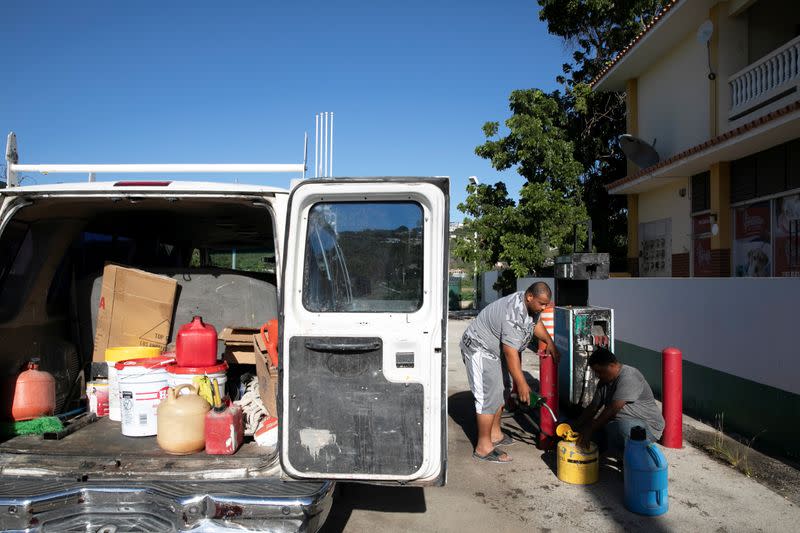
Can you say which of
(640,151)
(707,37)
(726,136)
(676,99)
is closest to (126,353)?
(726,136)

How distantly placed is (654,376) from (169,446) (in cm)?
673

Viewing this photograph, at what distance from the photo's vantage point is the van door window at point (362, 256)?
10.8 feet

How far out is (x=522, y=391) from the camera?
196 inches

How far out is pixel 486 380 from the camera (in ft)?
17.0

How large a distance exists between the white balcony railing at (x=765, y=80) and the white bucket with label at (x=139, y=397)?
390 inches

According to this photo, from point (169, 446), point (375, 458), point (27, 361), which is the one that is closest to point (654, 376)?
point (375, 458)

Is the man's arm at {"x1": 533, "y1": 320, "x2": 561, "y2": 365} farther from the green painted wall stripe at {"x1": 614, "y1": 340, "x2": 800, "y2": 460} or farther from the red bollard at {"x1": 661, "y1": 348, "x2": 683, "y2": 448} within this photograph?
the green painted wall stripe at {"x1": 614, "y1": 340, "x2": 800, "y2": 460}

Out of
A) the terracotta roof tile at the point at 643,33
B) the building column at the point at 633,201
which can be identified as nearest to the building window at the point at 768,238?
the building column at the point at 633,201

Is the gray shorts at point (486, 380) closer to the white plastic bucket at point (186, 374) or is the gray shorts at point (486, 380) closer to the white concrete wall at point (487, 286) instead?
the white plastic bucket at point (186, 374)

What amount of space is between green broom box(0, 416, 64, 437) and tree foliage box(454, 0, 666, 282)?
38.0 ft

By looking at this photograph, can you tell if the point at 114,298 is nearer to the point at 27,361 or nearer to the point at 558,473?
the point at 27,361

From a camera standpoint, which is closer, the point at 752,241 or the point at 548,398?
the point at 548,398

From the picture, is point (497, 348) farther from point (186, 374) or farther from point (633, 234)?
point (633, 234)

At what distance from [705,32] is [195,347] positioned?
11053 mm
